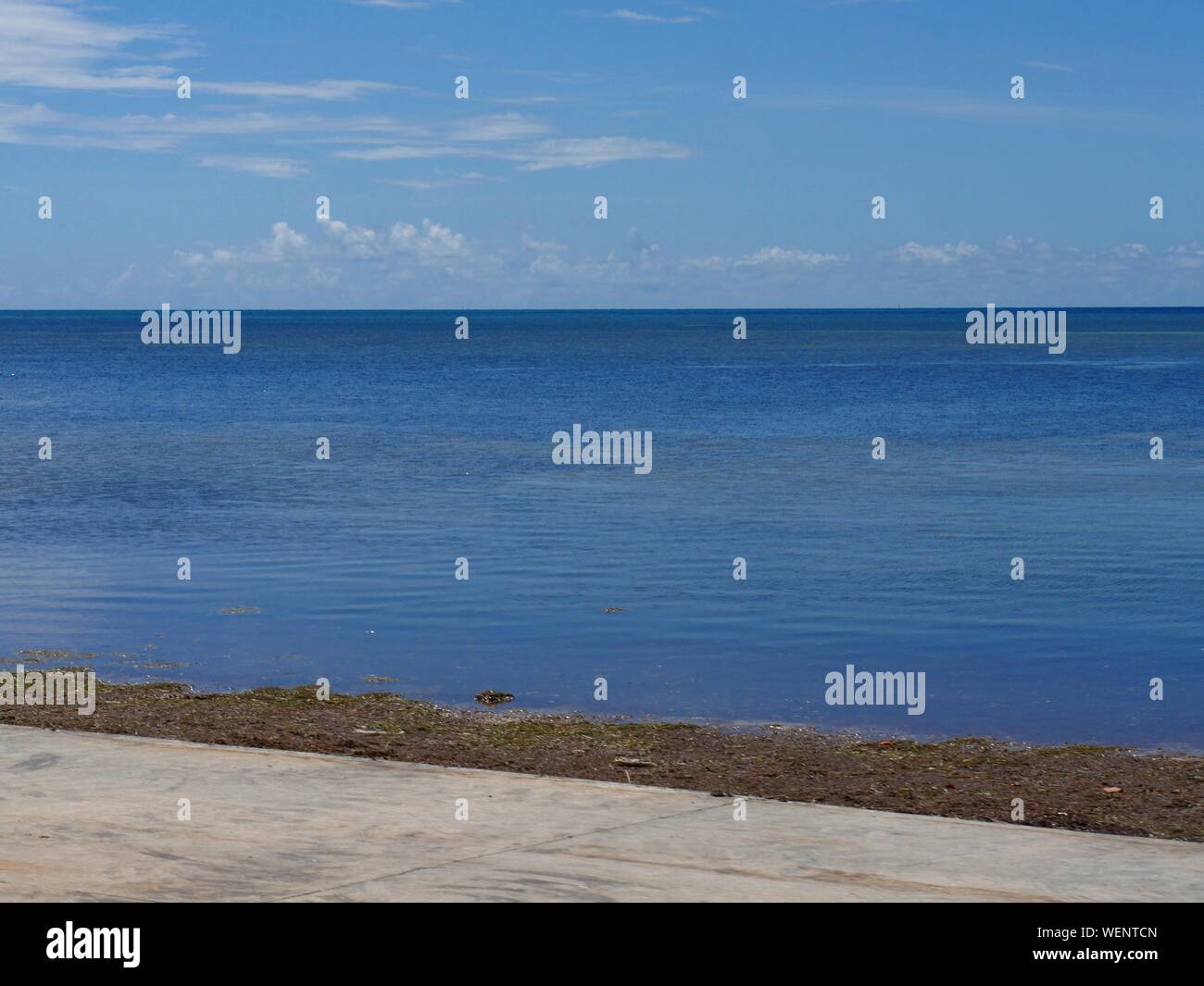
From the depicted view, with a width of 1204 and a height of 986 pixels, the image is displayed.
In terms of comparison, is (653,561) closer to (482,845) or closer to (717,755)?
(717,755)

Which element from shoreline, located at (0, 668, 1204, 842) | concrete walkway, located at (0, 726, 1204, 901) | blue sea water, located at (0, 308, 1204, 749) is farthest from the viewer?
blue sea water, located at (0, 308, 1204, 749)

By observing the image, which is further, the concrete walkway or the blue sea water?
the blue sea water

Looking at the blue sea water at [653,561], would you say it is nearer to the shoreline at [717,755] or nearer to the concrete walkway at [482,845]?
the shoreline at [717,755]

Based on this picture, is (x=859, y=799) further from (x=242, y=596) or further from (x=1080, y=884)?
(x=242, y=596)

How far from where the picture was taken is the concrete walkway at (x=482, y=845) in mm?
7184

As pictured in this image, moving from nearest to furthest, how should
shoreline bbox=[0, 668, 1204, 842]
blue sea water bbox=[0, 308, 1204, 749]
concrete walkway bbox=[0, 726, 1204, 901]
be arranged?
concrete walkway bbox=[0, 726, 1204, 901]
shoreline bbox=[0, 668, 1204, 842]
blue sea water bbox=[0, 308, 1204, 749]

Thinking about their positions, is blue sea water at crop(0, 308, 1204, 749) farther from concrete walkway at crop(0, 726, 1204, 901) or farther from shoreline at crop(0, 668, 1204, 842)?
concrete walkway at crop(0, 726, 1204, 901)

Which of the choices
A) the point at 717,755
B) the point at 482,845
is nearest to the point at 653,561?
the point at 717,755

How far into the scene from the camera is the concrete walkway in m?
7.18

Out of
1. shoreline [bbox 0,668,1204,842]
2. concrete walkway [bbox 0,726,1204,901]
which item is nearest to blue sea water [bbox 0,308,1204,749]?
shoreline [bbox 0,668,1204,842]

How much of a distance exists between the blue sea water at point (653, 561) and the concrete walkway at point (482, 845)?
4.03m

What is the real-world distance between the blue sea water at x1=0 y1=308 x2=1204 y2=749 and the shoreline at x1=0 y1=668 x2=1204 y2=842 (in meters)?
0.70
